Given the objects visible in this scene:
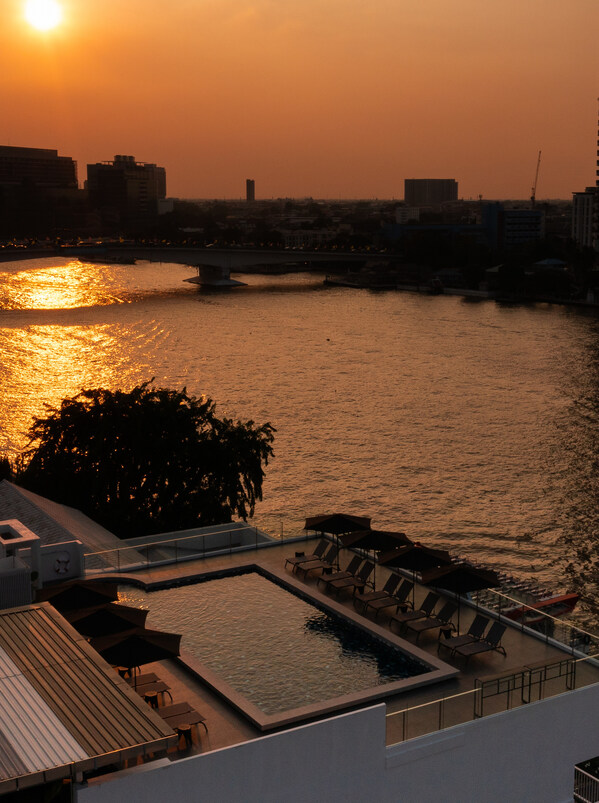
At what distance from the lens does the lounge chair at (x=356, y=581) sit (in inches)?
500

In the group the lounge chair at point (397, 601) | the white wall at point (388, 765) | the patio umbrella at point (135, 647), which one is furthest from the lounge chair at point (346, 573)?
the white wall at point (388, 765)

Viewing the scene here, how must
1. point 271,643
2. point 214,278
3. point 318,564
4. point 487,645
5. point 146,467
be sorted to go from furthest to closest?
point 214,278
point 146,467
point 318,564
point 271,643
point 487,645

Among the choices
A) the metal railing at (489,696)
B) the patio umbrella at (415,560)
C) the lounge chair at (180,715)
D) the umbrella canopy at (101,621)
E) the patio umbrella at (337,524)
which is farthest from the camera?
the patio umbrella at (337,524)

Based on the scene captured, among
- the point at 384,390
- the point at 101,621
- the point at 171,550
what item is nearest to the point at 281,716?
the point at 101,621

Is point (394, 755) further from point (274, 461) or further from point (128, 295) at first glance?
point (128, 295)

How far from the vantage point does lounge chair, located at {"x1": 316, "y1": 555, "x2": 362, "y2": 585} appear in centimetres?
1288

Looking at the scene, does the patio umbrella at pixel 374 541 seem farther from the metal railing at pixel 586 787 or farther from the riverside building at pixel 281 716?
the metal railing at pixel 586 787

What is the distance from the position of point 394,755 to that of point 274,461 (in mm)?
19959

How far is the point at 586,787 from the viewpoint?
10969 mm

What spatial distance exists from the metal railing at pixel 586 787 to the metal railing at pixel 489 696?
147cm

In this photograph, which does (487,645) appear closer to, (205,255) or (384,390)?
(384,390)

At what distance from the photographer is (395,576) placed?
12.5 meters

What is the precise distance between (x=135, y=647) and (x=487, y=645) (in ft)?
12.5

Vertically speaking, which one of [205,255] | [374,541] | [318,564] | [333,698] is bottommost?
[333,698]
